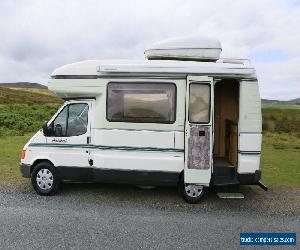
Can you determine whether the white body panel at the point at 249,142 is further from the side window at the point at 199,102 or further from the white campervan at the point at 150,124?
the side window at the point at 199,102

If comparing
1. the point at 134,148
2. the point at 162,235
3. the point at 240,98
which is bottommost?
the point at 162,235

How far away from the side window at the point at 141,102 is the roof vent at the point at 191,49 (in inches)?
31.9

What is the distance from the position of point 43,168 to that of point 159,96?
10.4 feet

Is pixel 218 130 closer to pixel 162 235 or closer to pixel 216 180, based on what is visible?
pixel 216 180

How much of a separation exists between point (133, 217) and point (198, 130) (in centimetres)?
233

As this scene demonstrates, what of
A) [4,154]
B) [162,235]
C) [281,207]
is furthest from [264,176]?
[4,154]

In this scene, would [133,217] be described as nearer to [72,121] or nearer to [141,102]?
[141,102]

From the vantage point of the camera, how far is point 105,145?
8250 millimetres

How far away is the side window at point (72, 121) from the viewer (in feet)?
27.7

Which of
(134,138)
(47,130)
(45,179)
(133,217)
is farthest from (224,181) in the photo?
(47,130)

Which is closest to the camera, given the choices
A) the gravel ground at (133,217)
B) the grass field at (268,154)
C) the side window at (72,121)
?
the gravel ground at (133,217)

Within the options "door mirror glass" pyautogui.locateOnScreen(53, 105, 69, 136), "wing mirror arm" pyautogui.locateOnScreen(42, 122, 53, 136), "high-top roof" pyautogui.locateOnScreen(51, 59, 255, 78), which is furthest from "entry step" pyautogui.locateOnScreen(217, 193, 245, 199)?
"wing mirror arm" pyautogui.locateOnScreen(42, 122, 53, 136)

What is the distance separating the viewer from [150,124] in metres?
8.12

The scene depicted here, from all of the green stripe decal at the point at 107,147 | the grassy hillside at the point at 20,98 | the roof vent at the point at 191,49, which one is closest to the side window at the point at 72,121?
the green stripe decal at the point at 107,147
